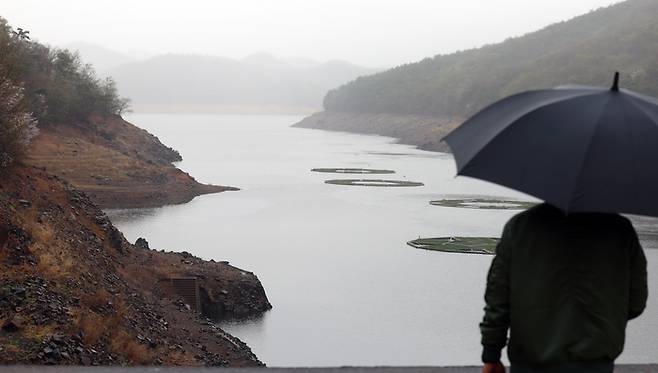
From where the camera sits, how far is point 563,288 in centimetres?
387

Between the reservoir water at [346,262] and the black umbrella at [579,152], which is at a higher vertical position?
the black umbrella at [579,152]

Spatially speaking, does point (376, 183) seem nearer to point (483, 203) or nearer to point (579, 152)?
point (483, 203)

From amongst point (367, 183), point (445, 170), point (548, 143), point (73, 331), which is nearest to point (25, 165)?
point (73, 331)

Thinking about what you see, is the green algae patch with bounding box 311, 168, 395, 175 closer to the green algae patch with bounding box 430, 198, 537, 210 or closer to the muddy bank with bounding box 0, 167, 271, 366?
the green algae patch with bounding box 430, 198, 537, 210

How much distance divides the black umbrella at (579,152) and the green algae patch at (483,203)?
6551 cm

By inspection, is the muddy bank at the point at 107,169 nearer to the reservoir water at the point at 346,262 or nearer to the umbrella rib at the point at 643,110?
the reservoir water at the point at 346,262

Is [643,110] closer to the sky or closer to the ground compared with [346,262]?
closer to the sky

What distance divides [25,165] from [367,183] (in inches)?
2390

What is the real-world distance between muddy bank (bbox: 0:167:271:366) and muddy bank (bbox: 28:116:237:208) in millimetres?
30824

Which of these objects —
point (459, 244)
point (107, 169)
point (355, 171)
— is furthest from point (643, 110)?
point (355, 171)

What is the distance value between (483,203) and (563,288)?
69657mm

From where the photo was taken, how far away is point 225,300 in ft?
103

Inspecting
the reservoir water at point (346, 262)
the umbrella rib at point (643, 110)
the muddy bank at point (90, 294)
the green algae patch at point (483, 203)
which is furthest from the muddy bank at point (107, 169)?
the umbrella rib at point (643, 110)

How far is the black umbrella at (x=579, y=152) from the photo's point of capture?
3766 mm
